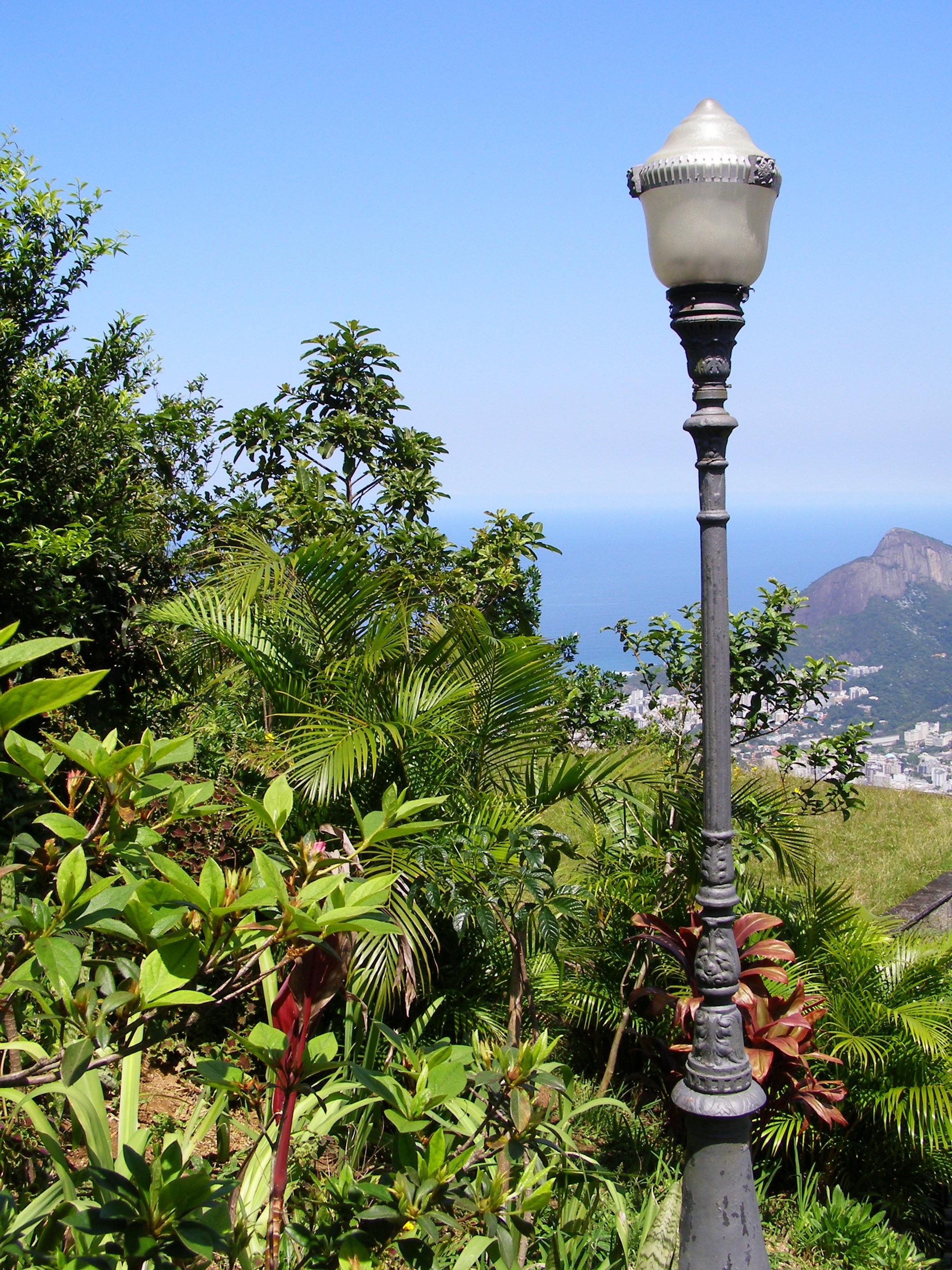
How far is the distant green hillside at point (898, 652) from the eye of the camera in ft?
118

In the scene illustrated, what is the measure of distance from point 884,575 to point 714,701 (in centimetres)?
6058

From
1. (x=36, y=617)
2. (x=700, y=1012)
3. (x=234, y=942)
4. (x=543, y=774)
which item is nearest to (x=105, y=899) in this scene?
(x=234, y=942)

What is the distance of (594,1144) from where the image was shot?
4.25 m

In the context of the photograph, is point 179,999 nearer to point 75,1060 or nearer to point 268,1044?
point 75,1060

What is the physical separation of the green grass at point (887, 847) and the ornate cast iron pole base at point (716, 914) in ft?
14.7

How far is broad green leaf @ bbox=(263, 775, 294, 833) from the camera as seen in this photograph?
1.49 metres

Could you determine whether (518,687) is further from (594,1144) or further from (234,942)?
(234,942)

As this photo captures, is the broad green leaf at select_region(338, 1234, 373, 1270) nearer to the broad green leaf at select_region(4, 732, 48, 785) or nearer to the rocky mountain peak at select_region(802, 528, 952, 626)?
the broad green leaf at select_region(4, 732, 48, 785)

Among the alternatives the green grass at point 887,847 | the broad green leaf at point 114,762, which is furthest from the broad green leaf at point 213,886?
the green grass at point 887,847

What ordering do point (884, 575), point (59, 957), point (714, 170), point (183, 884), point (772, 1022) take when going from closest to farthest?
1. point (59, 957)
2. point (183, 884)
3. point (714, 170)
4. point (772, 1022)
5. point (884, 575)

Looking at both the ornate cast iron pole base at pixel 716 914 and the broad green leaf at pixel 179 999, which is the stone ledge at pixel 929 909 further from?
the broad green leaf at pixel 179 999

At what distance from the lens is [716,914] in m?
2.94

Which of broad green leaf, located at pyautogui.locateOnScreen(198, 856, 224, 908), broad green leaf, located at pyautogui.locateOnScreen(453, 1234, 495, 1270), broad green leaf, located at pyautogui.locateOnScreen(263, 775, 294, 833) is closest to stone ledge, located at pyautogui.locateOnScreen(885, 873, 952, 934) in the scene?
broad green leaf, located at pyautogui.locateOnScreen(453, 1234, 495, 1270)

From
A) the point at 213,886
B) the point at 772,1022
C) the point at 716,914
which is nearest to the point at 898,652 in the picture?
the point at 772,1022
